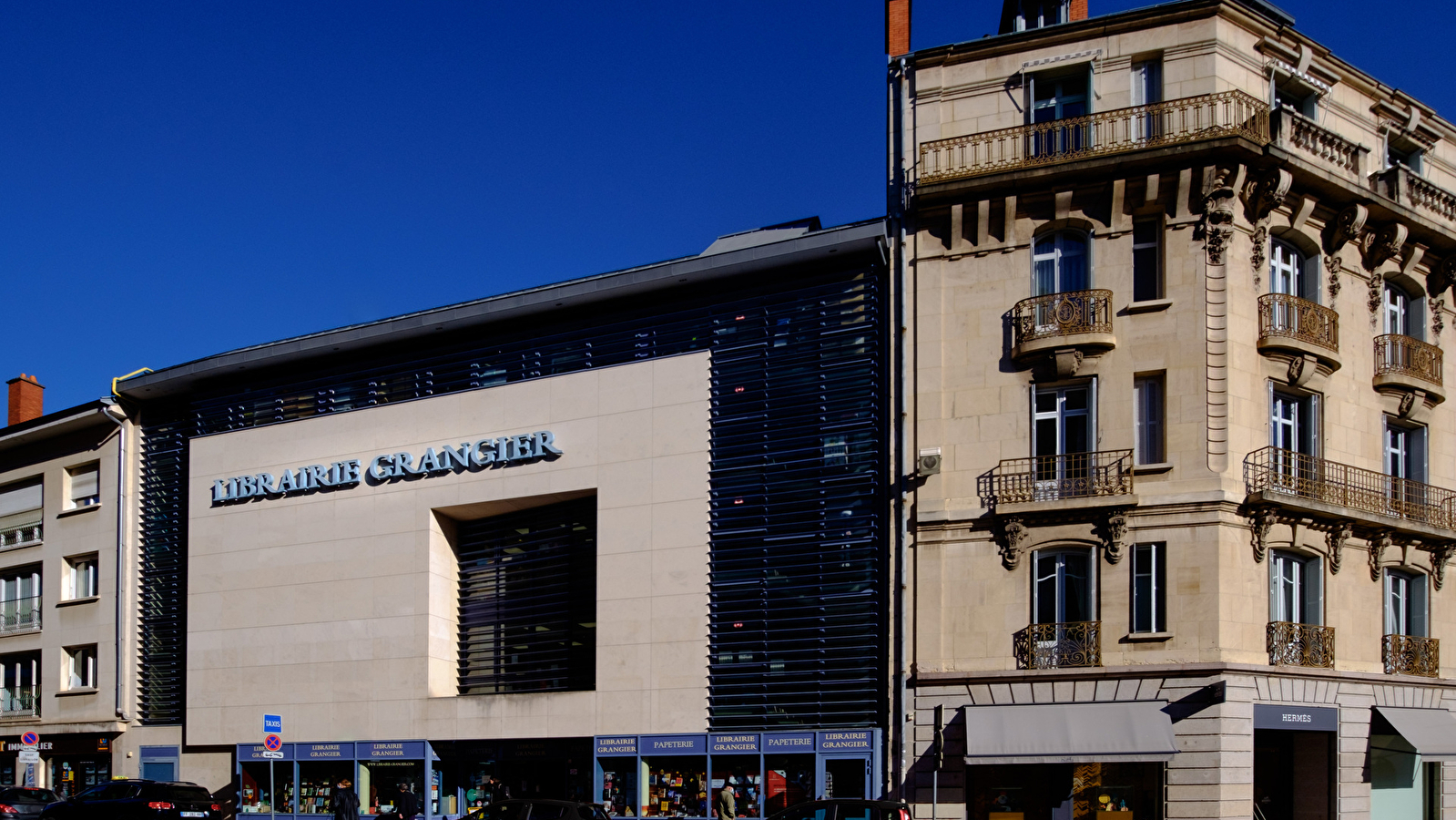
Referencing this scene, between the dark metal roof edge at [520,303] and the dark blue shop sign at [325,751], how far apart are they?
9176 mm

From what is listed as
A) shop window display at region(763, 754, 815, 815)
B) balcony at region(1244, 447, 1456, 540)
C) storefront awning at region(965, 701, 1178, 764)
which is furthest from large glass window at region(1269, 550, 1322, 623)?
shop window display at region(763, 754, 815, 815)

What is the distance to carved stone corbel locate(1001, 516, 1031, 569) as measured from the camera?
1054 inches

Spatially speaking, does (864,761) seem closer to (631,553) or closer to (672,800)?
(672,800)

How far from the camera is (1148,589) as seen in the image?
26.1 m

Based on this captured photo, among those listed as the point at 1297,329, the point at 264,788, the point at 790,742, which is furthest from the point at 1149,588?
→ the point at 264,788

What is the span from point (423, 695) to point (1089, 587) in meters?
15.2

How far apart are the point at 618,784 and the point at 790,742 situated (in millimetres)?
4258

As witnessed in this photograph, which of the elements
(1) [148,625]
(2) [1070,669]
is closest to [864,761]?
(2) [1070,669]

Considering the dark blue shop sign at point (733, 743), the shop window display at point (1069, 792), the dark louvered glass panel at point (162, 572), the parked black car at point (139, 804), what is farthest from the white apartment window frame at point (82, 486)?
the shop window display at point (1069, 792)

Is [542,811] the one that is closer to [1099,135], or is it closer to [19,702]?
A: [1099,135]

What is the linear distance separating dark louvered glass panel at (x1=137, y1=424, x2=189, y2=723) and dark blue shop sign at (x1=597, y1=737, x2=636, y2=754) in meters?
13.2

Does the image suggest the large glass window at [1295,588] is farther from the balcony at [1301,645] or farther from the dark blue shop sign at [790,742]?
the dark blue shop sign at [790,742]

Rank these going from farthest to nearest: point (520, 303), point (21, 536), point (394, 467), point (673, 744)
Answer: point (21, 536) → point (394, 467) → point (520, 303) → point (673, 744)

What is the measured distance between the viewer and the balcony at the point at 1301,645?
26.3 m
